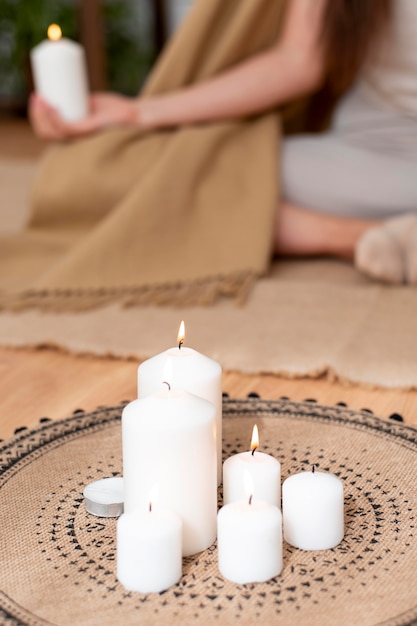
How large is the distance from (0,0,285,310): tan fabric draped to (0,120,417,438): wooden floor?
0.66 ft

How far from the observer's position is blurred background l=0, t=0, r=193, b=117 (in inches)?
146

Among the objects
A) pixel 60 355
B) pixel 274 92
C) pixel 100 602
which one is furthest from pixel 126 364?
pixel 274 92

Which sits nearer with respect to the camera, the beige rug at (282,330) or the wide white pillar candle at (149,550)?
the wide white pillar candle at (149,550)

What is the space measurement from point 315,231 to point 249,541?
103 centimetres

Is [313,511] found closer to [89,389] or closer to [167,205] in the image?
[89,389]

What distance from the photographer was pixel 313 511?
0.77 m

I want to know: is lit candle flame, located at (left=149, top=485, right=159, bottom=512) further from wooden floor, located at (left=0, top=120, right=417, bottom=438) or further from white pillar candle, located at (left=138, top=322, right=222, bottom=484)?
wooden floor, located at (left=0, top=120, right=417, bottom=438)

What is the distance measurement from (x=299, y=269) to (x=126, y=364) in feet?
1.62

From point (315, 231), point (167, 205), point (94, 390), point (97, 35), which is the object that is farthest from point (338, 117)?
point (97, 35)

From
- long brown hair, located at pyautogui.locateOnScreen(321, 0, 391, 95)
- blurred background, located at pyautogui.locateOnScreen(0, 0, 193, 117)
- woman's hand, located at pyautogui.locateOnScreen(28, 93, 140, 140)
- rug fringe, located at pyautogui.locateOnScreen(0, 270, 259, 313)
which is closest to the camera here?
rug fringe, located at pyautogui.locateOnScreen(0, 270, 259, 313)

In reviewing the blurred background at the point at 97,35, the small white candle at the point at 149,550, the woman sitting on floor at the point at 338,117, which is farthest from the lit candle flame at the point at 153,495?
the blurred background at the point at 97,35

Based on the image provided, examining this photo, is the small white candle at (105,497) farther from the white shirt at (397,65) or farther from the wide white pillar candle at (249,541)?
the white shirt at (397,65)

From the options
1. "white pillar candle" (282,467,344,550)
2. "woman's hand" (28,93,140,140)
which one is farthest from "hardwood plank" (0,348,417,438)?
"woman's hand" (28,93,140,140)

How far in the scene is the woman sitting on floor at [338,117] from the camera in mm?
1623
